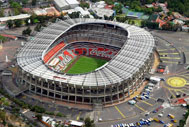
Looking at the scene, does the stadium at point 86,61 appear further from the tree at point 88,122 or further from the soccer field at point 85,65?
the tree at point 88,122

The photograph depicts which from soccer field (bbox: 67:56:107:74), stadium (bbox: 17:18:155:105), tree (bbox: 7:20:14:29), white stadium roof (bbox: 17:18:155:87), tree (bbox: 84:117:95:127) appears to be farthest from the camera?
tree (bbox: 7:20:14:29)

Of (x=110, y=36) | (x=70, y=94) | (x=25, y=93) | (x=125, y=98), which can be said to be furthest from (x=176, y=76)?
(x=25, y=93)

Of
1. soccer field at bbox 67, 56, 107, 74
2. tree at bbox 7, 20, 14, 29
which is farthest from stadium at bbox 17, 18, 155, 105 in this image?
tree at bbox 7, 20, 14, 29

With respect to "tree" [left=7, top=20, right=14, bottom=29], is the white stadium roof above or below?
below

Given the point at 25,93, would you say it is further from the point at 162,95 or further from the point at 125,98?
the point at 162,95

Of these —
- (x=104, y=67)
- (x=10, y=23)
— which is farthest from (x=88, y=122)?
(x=10, y=23)

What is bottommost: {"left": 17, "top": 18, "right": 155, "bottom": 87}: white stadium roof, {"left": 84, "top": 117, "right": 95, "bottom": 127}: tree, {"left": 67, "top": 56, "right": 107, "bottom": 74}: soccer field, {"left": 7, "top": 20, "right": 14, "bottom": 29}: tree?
{"left": 84, "top": 117, "right": 95, "bottom": 127}: tree

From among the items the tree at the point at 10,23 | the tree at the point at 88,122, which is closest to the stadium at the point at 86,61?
the tree at the point at 88,122

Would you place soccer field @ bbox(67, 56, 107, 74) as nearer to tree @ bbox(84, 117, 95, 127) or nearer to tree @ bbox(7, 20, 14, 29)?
tree @ bbox(84, 117, 95, 127)
